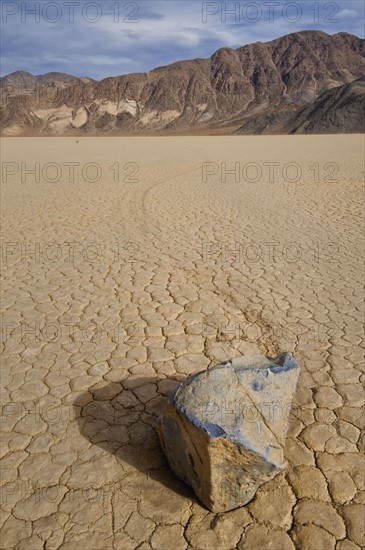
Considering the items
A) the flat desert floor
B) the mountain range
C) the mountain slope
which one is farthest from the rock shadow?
the mountain range

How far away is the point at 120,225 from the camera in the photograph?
7234 millimetres

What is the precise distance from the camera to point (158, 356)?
3289 millimetres

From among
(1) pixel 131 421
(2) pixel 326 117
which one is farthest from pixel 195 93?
(1) pixel 131 421

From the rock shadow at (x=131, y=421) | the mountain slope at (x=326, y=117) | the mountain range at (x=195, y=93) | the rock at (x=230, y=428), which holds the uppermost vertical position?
the mountain range at (x=195, y=93)

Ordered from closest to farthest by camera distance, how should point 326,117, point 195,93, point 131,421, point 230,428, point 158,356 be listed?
point 230,428 < point 131,421 < point 158,356 < point 326,117 < point 195,93

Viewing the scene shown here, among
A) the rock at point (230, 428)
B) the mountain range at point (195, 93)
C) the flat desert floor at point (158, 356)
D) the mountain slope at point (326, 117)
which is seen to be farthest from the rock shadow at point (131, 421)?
the mountain range at point (195, 93)

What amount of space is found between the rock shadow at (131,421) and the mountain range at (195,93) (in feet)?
261

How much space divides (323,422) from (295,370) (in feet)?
2.24

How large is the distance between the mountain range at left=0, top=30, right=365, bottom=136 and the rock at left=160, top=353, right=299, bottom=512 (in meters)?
80.4

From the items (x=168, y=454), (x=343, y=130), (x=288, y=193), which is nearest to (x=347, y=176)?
(x=288, y=193)

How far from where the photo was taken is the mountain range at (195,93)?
288ft

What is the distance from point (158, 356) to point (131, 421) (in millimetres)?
723

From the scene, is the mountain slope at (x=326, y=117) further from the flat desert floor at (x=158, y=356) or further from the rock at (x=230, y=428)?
the rock at (x=230, y=428)

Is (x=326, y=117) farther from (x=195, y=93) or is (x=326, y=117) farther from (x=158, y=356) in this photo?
(x=158, y=356)
